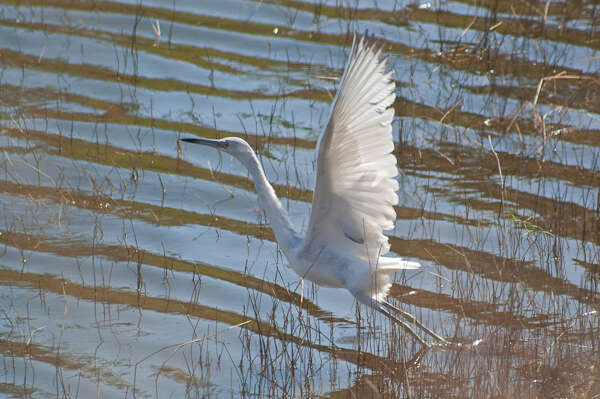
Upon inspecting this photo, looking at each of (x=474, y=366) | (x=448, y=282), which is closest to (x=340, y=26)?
(x=448, y=282)

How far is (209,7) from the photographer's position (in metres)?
12.2

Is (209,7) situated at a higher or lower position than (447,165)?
higher

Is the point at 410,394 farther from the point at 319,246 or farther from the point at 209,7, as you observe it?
the point at 209,7

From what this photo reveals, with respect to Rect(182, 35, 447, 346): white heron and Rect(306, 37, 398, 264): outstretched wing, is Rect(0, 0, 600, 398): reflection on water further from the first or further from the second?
Rect(306, 37, 398, 264): outstretched wing

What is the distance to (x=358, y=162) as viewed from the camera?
18.1 feet

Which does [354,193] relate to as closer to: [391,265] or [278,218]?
[391,265]

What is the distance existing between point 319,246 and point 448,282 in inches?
58.0

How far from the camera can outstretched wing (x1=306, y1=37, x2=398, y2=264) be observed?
17.3ft

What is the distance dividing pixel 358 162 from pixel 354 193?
0.83 ft

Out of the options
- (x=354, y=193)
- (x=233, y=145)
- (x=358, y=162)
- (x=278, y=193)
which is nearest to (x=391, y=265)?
(x=354, y=193)

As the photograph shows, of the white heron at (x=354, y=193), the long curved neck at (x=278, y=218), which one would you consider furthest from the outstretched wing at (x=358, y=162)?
the long curved neck at (x=278, y=218)

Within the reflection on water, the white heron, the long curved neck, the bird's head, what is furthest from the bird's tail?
the bird's head

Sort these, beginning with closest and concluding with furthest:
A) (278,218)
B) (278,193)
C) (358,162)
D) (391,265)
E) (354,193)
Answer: (358,162), (354,193), (391,265), (278,218), (278,193)

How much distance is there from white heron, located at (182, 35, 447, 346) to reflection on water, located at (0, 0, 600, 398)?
0.37 m
